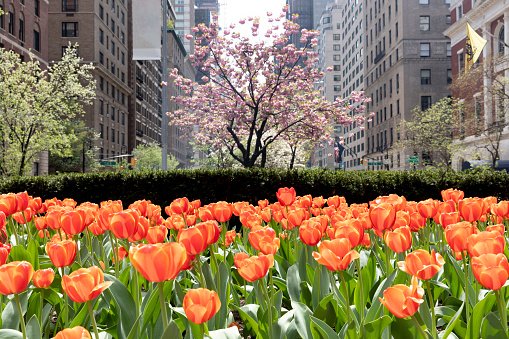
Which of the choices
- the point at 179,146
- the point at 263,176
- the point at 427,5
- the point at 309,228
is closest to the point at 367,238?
the point at 309,228

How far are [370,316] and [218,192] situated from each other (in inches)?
345

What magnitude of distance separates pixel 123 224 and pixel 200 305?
989mm

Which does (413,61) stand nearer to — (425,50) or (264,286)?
(425,50)

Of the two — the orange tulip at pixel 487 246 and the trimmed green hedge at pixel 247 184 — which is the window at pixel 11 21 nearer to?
the trimmed green hedge at pixel 247 184

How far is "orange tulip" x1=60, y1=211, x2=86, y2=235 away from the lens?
2502 millimetres

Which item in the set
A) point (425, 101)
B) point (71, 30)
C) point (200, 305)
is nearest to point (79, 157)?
point (71, 30)

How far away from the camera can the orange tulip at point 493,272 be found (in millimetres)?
1404

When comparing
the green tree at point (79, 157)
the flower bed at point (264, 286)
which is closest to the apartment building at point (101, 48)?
the green tree at point (79, 157)

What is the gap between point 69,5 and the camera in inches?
2267

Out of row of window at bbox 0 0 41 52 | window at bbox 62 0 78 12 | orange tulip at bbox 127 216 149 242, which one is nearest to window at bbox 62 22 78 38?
window at bbox 62 0 78 12

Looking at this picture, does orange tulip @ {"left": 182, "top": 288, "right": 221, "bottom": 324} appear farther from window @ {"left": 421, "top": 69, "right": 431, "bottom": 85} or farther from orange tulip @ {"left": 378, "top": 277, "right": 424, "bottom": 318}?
window @ {"left": 421, "top": 69, "right": 431, "bottom": 85}

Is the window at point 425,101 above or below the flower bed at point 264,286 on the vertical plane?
above

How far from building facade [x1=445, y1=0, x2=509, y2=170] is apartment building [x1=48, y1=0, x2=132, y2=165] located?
44612 millimetres

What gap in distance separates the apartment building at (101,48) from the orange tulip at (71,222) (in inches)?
2260
